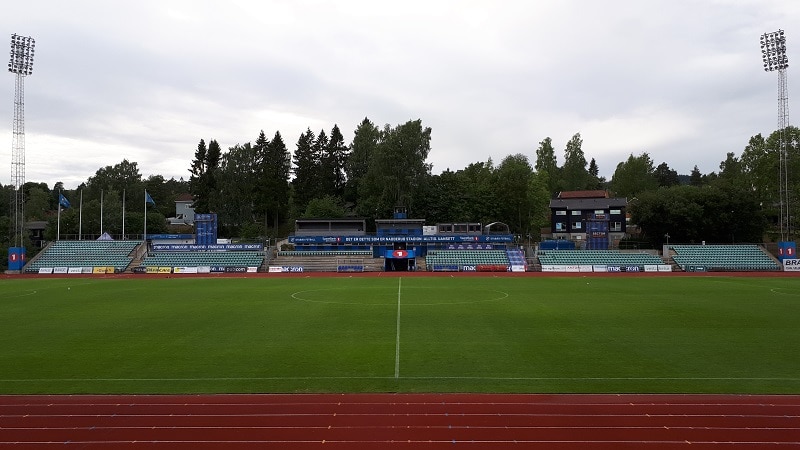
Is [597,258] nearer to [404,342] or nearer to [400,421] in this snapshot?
[404,342]

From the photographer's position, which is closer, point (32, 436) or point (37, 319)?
point (32, 436)

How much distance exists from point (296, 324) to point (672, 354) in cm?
1371

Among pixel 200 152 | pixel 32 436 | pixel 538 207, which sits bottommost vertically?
pixel 32 436

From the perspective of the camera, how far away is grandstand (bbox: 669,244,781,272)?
5322cm

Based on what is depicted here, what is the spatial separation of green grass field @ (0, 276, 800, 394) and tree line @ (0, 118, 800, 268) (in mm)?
35361

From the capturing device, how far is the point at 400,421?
11062 millimetres

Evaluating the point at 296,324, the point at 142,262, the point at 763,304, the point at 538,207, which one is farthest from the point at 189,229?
the point at 763,304

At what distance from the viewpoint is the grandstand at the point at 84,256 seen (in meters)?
55.2

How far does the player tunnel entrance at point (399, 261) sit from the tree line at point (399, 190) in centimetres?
1469

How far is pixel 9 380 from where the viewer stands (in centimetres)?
1420

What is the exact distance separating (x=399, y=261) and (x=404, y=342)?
133 ft

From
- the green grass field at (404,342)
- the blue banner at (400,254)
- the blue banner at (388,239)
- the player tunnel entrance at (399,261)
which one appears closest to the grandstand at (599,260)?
the blue banner at (388,239)

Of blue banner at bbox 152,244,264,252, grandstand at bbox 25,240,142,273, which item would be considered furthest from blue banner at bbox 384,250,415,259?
grandstand at bbox 25,240,142,273

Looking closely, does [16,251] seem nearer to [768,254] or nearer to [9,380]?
[9,380]
